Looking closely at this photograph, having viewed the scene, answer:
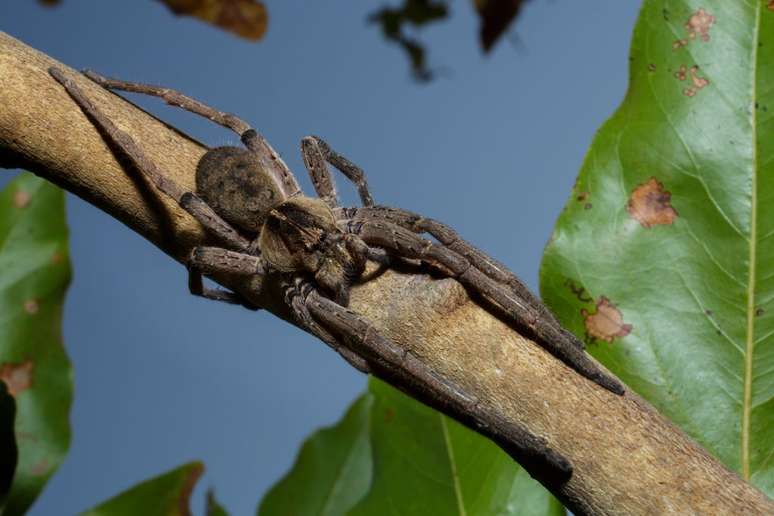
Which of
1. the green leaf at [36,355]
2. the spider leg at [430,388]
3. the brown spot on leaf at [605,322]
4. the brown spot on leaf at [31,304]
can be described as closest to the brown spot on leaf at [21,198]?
the green leaf at [36,355]

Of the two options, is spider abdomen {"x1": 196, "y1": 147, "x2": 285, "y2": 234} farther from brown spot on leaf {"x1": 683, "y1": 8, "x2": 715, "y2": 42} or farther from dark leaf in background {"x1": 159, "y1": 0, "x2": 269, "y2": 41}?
dark leaf in background {"x1": 159, "y1": 0, "x2": 269, "y2": 41}

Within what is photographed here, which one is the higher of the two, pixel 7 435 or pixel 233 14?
pixel 233 14

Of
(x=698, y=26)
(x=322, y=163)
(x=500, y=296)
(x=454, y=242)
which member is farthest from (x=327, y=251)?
(x=698, y=26)

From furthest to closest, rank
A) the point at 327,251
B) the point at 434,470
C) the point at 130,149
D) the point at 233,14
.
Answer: the point at 233,14, the point at 327,251, the point at 434,470, the point at 130,149

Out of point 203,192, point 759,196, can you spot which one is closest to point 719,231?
point 759,196

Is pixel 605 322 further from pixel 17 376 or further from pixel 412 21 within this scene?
pixel 412 21

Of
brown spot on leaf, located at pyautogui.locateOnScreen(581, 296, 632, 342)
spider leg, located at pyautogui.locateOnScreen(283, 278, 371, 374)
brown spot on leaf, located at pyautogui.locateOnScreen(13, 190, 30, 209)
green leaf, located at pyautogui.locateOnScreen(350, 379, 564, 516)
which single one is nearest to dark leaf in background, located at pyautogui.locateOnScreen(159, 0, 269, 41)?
brown spot on leaf, located at pyautogui.locateOnScreen(13, 190, 30, 209)
